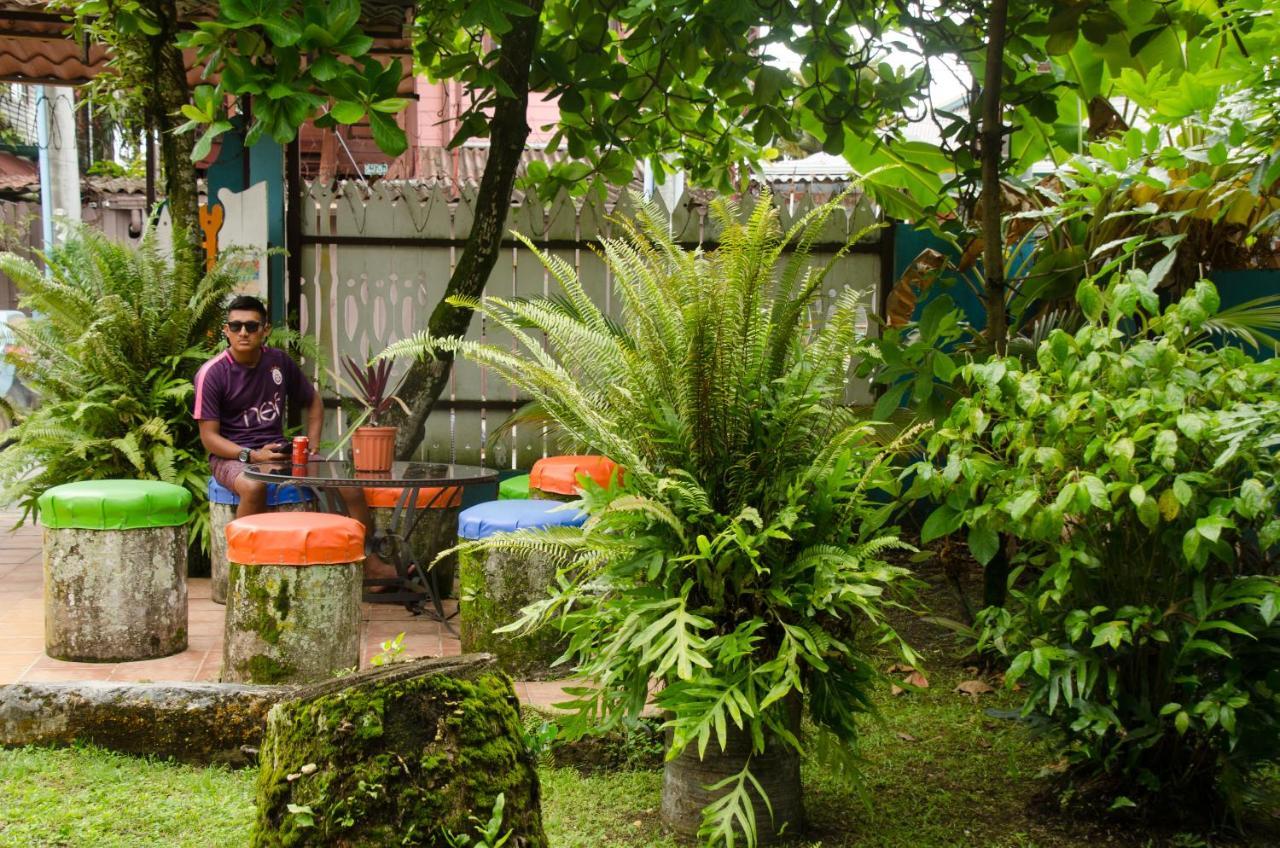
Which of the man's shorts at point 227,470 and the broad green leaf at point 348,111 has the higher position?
the broad green leaf at point 348,111

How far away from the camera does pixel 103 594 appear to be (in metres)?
5.38

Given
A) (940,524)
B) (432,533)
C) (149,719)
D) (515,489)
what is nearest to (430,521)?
(432,533)

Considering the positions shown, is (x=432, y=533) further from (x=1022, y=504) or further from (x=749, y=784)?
(x=1022, y=504)

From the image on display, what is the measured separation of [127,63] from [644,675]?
5.94 m

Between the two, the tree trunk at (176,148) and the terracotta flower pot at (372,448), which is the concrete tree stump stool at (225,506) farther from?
the tree trunk at (176,148)

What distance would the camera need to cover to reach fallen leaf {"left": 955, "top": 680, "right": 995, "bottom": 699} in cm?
505

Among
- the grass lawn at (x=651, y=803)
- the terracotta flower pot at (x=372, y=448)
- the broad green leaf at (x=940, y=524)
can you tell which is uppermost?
the broad green leaf at (x=940, y=524)

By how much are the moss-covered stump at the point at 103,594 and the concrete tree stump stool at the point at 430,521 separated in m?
1.44

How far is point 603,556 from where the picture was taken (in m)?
3.65

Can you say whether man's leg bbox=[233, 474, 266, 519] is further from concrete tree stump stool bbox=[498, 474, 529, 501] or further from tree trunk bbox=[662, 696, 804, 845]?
tree trunk bbox=[662, 696, 804, 845]

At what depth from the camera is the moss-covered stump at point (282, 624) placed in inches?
188

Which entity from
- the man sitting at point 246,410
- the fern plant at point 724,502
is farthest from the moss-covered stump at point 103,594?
the fern plant at point 724,502

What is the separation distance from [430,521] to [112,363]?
209cm

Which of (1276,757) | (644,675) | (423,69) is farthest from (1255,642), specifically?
(423,69)
